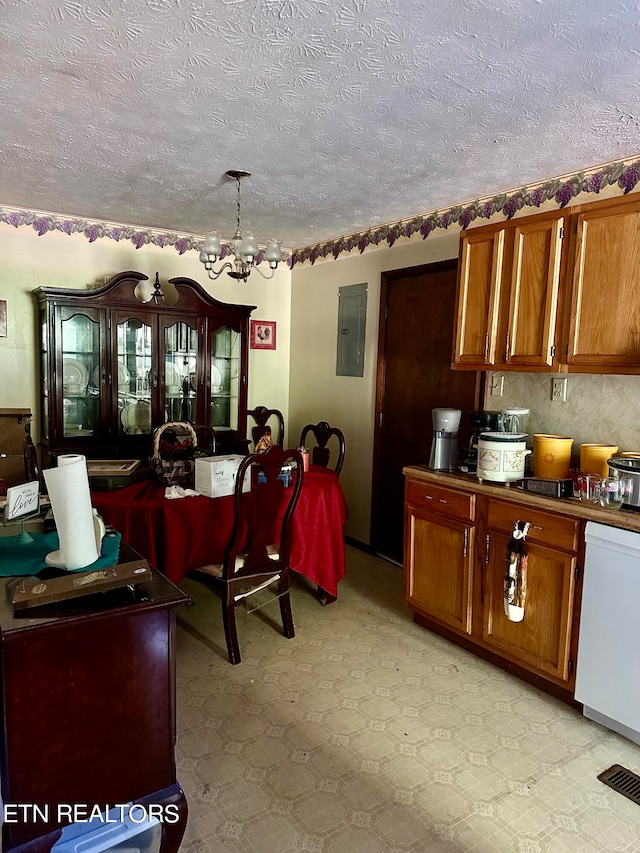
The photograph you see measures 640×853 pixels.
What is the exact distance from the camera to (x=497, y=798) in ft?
6.57

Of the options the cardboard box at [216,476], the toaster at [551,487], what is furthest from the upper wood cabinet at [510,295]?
the cardboard box at [216,476]

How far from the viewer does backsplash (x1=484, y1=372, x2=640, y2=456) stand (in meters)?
2.76

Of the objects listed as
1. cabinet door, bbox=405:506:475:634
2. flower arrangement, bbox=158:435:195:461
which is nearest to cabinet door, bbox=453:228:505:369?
cabinet door, bbox=405:506:475:634

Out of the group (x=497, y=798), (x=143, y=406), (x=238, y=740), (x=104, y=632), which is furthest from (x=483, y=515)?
(x=143, y=406)

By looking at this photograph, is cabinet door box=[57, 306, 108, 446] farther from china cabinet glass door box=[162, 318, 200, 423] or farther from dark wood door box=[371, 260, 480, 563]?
Answer: dark wood door box=[371, 260, 480, 563]

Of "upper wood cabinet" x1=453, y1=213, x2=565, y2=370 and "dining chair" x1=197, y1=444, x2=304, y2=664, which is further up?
"upper wood cabinet" x1=453, y1=213, x2=565, y2=370

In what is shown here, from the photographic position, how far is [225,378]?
4719mm

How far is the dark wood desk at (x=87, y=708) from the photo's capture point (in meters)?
1.41

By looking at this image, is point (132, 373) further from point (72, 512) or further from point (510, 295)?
point (72, 512)

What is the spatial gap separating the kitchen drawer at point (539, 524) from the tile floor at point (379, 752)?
2.36 feet

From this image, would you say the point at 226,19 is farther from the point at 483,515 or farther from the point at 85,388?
the point at 85,388

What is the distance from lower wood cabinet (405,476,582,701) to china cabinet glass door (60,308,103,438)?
233cm

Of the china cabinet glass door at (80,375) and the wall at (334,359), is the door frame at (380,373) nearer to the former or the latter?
the wall at (334,359)

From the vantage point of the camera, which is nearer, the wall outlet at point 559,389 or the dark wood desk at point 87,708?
the dark wood desk at point 87,708
